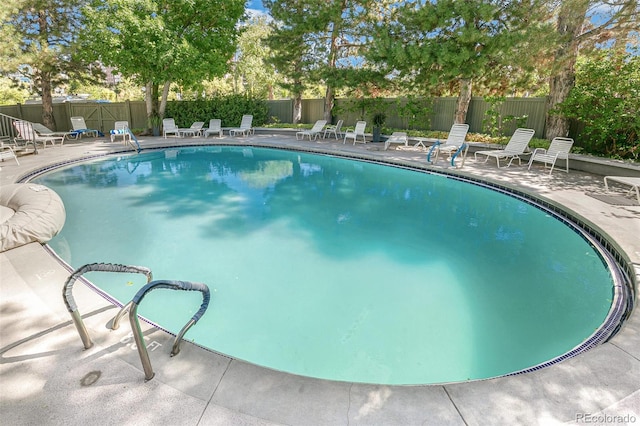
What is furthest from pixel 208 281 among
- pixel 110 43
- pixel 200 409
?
pixel 110 43

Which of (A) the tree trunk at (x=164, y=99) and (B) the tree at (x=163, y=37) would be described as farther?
(A) the tree trunk at (x=164, y=99)

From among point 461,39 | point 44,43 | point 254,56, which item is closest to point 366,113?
point 461,39

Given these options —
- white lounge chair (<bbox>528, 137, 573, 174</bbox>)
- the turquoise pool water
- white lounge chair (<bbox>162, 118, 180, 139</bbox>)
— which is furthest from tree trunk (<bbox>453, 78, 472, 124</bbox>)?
white lounge chair (<bbox>162, 118, 180, 139</bbox>)

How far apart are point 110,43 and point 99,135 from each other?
5.28 meters

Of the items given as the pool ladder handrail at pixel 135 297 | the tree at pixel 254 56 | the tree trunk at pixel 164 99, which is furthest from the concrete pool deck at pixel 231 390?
the tree at pixel 254 56

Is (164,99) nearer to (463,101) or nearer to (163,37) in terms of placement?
(163,37)

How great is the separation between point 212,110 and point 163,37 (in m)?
4.55

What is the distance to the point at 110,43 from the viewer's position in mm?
11516

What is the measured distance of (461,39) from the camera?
9250mm

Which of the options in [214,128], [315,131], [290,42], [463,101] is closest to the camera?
[463,101]

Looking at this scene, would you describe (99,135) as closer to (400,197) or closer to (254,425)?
(400,197)

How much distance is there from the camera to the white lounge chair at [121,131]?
12000mm

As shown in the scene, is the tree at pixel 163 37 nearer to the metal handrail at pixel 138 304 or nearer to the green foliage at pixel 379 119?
the green foliage at pixel 379 119

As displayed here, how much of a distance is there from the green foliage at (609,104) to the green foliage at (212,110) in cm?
1281
